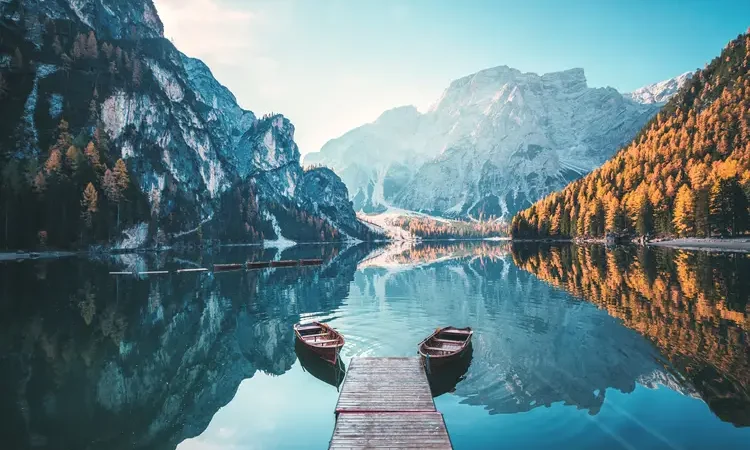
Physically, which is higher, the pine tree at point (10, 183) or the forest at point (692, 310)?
the pine tree at point (10, 183)

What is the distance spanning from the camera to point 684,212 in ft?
470

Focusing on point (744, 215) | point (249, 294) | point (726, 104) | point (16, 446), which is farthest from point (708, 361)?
point (726, 104)

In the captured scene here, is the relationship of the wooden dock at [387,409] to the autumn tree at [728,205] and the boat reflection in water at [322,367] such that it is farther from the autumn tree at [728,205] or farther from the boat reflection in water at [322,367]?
the autumn tree at [728,205]

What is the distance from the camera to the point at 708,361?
30312 millimetres

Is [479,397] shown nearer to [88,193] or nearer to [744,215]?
[744,215]

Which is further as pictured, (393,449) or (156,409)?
(156,409)

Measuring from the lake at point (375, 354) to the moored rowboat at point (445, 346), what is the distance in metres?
1.77

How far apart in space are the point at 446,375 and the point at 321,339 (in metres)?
13.1

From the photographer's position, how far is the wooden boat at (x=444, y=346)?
31.2 metres

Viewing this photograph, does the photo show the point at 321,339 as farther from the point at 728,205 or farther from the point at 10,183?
the point at 10,183

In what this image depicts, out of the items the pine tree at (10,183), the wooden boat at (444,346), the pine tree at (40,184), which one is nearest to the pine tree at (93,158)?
the pine tree at (10,183)

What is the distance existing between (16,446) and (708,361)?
4186 cm

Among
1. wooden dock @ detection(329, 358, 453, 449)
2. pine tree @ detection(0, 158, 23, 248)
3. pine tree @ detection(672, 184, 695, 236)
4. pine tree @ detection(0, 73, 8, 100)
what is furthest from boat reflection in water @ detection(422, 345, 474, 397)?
pine tree @ detection(0, 73, 8, 100)

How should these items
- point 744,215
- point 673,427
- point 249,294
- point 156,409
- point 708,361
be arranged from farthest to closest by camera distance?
1. point 744,215
2. point 249,294
3. point 708,361
4. point 156,409
5. point 673,427
